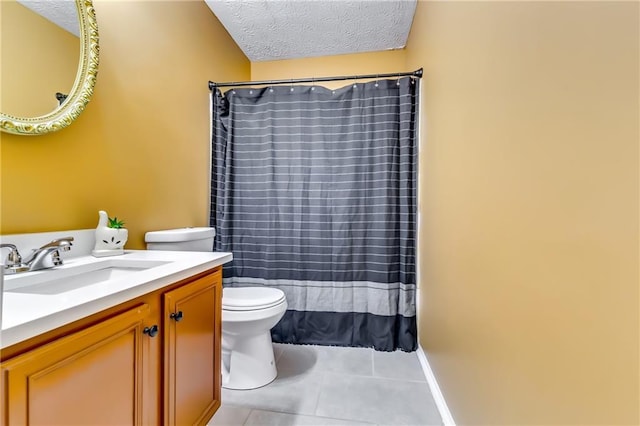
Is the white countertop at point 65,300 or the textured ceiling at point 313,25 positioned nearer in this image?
the white countertop at point 65,300

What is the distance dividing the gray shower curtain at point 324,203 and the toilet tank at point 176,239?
441 millimetres

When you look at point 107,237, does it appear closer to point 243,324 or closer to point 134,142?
point 134,142

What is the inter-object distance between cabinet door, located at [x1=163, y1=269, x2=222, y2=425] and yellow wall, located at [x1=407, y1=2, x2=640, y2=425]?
101 centimetres

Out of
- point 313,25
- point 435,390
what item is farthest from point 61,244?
point 313,25

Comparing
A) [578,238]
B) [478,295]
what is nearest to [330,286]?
[478,295]

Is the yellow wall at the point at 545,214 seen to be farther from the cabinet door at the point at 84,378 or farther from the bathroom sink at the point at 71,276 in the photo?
the bathroom sink at the point at 71,276

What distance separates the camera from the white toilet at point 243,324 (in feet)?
4.80

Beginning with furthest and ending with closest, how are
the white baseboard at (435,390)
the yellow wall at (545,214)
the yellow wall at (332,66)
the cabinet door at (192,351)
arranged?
1. the yellow wall at (332,66)
2. the white baseboard at (435,390)
3. the cabinet door at (192,351)
4. the yellow wall at (545,214)

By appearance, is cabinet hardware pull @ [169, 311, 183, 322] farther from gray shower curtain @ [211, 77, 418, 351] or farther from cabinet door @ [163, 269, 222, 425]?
gray shower curtain @ [211, 77, 418, 351]

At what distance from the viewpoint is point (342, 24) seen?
2.18m

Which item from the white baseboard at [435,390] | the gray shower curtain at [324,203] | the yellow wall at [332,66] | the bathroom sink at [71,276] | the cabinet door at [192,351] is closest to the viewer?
the bathroom sink at [71,276]

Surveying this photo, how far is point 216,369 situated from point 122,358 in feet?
1.87

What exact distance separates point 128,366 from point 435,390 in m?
1.44

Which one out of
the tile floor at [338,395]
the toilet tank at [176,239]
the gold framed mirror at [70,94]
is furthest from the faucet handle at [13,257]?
the tile floor at [338,395]
